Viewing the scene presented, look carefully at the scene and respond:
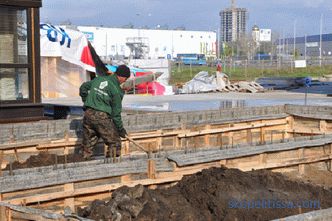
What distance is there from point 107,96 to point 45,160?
1.64m

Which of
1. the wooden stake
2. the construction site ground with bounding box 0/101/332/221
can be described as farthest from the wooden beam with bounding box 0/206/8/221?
the wooden stake

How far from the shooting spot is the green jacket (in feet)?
30.8

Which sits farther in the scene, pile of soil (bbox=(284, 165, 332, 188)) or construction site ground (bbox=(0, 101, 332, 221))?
pile of soil (bbox=(284, 165, 332, 188))

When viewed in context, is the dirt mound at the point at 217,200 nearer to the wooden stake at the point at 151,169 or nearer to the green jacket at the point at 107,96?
the wooden stake at the point at 151,169

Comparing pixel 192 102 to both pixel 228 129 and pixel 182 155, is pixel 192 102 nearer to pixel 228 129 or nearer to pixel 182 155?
pixel 228 129

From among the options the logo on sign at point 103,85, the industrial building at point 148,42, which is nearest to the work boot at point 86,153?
the logo on sign at point 103,85

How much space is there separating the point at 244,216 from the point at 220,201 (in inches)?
15.3

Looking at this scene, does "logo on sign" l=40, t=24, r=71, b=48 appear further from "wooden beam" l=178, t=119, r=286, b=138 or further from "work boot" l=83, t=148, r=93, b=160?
"work boot" l=83, t=148, r=93, b=160

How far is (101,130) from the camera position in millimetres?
9578

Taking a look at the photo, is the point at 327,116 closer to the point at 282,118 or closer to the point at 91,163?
the point at 282,118

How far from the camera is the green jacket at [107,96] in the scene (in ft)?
30.8

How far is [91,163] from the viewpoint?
848 cm

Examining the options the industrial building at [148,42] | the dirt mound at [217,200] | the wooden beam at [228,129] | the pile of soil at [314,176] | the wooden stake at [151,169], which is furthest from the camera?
the industrial building at [148,42]

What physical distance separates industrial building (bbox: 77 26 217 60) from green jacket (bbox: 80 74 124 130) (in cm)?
6235
